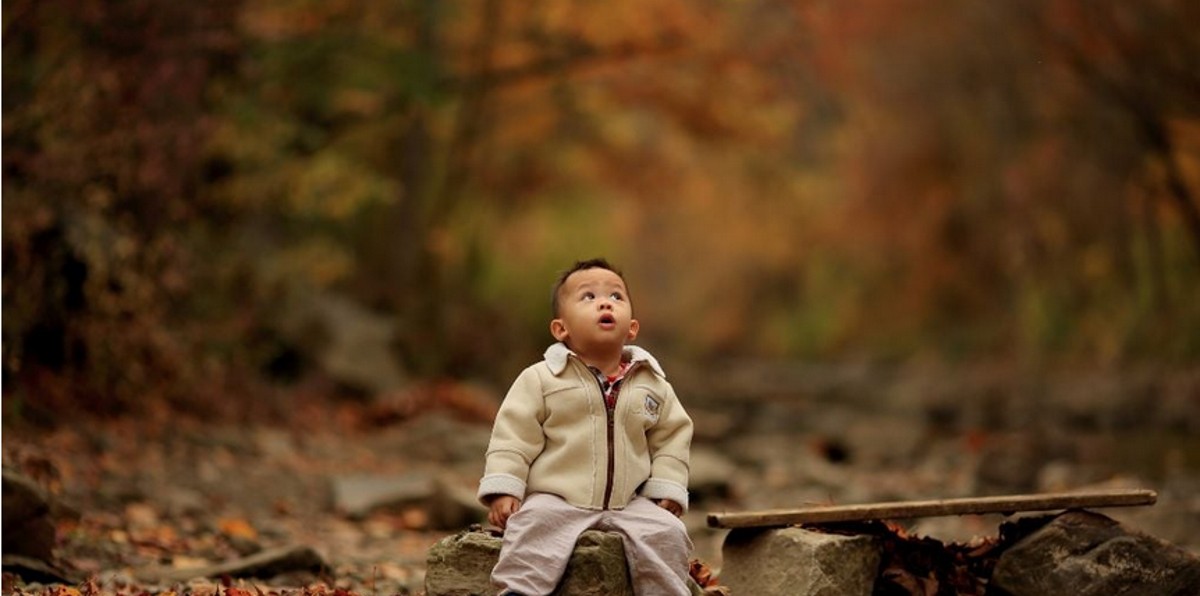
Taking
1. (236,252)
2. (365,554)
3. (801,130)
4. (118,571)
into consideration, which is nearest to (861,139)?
(801,130)

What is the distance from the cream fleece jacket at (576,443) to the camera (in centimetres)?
393

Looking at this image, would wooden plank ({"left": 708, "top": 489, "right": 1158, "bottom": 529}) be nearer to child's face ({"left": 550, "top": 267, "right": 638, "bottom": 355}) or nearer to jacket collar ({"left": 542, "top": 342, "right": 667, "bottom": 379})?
jacket collar ({"left": 542, "top": 342, "right": 667, "bottom": 379})

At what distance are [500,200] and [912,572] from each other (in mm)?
14633

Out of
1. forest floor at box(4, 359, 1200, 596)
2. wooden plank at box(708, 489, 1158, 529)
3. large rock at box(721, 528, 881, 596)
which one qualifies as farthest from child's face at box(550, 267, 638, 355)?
forest floor at box(4, 359, 1200, 596)

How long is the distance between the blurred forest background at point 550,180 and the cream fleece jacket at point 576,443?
14.4ft

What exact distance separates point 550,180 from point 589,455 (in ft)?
49.6

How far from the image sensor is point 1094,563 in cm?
450

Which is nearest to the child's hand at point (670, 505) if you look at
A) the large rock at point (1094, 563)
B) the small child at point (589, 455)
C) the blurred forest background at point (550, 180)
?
the small child at point (589, 455)

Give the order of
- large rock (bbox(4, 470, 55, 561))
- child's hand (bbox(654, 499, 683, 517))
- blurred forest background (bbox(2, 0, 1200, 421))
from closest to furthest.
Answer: child's hand (bbox(654, 499, 683, 517)), large rock (bbox(4, 470, 55, 561)), blurred forest background (bbox(2, 0, 1200, 421))

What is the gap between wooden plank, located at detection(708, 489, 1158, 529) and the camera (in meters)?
4.39

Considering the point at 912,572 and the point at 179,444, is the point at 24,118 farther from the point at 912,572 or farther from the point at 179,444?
the point at 912,572

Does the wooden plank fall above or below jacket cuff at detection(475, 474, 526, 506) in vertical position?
above

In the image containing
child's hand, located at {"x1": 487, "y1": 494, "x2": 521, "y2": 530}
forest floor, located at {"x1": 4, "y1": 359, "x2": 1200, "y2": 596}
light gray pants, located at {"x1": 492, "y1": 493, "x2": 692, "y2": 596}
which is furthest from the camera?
forest floor, located at {"x1": 4, "y1": 359, "x2": 1200, "y2": 596}

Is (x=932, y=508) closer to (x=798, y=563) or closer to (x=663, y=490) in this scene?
(x=798, y=563)
